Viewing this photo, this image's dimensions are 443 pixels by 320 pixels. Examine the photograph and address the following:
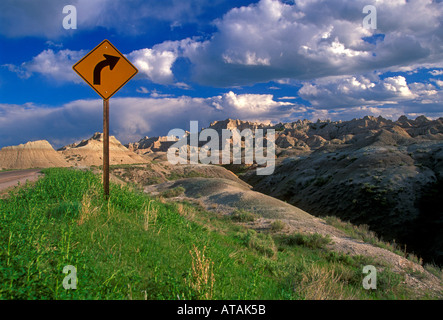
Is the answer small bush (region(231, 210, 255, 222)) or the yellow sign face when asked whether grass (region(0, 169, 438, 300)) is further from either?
small bush (region(231, 210, 255, 222))

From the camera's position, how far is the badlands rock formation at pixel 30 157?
47.3m

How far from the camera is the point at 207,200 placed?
878 inches

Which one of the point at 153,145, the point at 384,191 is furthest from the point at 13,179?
the point at 153,145

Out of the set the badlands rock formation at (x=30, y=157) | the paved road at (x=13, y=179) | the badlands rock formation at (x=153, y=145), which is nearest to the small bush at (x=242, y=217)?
the paved road at (x=13, y=179)

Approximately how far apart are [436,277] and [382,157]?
2363cm

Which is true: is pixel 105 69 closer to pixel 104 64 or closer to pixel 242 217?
pixel 104 64

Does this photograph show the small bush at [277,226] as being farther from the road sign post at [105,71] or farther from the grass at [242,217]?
the road sign post at [105,71]

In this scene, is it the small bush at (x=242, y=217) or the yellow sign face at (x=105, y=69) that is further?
the small bush at (x=242, y=217)

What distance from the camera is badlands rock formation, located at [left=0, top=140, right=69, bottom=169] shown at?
47312 millimetres

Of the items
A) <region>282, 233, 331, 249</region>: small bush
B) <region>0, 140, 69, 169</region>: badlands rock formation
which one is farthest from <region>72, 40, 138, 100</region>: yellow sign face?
<region>0, 140, 69, 169</region>: badlands rock formation

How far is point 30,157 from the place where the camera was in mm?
49438

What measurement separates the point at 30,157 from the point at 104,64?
5119cm
